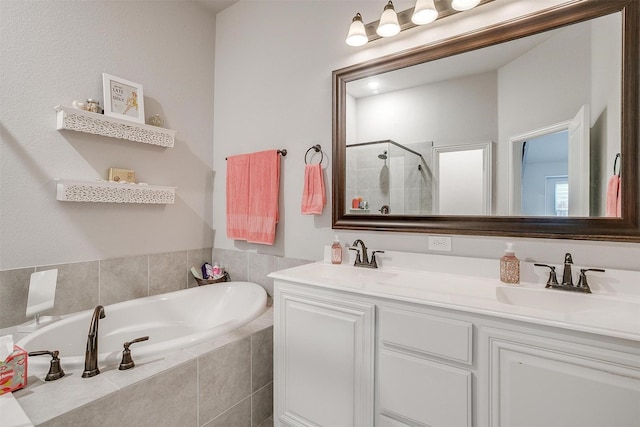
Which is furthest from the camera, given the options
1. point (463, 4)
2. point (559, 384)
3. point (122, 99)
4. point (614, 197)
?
point (122, 99)

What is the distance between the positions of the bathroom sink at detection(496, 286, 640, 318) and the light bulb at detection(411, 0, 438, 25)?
1.34m

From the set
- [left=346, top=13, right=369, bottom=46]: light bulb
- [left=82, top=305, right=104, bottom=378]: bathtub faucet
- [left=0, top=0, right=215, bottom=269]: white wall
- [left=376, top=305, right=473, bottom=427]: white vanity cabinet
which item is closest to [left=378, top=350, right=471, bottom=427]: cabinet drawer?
[left=376, top=305, right=473, bottom=427]: white vanity cabinet

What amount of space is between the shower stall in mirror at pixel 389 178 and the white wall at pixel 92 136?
1.49 m

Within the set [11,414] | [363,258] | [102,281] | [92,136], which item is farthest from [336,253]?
[92,136]

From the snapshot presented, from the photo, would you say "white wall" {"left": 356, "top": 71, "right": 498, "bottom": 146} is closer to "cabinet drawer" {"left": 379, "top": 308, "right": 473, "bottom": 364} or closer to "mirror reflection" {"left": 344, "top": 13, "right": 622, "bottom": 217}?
"mirror reflection" {"left": 344, "top": 13, "right": 622, "bottom": 217}

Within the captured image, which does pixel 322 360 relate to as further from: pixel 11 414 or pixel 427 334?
pixel 11 414

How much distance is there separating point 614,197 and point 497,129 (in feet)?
1.76

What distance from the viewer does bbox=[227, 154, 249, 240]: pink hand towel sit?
2426mm

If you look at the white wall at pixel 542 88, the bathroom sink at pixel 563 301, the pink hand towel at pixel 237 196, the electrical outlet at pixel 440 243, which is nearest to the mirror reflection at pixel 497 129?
the white wall at pixel 542 88

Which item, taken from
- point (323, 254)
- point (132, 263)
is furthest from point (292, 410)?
point (132, 263)

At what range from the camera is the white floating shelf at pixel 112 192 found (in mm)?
1803

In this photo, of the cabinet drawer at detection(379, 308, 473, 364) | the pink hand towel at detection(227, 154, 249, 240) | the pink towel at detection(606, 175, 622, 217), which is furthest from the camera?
the pink hand towel at detection(227, 154, 249, 240)

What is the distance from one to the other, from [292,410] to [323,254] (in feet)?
3.03

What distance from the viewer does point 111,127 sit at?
6.49 ft
